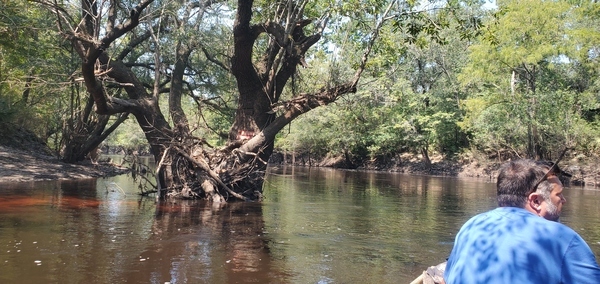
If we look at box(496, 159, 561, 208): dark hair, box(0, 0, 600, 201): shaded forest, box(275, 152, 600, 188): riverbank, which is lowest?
box(496, 159, 561, 208): dark hair

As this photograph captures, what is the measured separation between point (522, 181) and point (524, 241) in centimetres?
45

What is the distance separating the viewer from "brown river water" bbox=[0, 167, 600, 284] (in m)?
7.14

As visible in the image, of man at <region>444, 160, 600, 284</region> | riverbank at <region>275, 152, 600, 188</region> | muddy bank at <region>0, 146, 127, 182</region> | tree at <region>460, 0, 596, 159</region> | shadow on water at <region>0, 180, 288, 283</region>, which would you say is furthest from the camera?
tree at <region>460, 0, 596, 159</region>

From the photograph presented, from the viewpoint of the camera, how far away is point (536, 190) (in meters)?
2.55

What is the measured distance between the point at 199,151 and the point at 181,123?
1.14m

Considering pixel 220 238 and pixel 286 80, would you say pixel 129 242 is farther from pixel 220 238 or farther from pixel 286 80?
pixel 286 80

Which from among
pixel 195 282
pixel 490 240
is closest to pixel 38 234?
pixel 195 282

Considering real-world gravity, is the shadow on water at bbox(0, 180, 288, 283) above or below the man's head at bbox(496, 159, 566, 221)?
below

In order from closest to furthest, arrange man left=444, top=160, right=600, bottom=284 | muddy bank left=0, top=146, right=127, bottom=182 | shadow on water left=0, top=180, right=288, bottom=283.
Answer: man left=444, top=160, right=600, bottom=284, shadow on water left=0, top=180, right=288, bottom=283, muddy bank left=0, top=146, right=127, bottom=182

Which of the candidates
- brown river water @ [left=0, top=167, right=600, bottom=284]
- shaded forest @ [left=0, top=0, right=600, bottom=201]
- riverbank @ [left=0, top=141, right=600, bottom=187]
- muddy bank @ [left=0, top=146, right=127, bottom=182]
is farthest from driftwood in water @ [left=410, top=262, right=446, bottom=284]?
muddy bank @ [left=0, top=146, right=127, bottom=182]

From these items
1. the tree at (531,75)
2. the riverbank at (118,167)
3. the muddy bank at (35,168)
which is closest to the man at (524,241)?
the riverbank at (118,167)

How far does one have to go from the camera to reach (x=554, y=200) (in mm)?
2535

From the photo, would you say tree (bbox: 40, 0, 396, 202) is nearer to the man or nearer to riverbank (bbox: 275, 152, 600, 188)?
the man

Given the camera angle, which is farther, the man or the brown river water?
the brown river water
